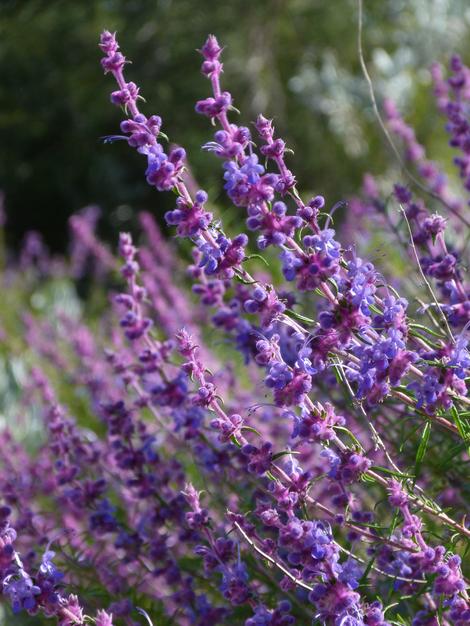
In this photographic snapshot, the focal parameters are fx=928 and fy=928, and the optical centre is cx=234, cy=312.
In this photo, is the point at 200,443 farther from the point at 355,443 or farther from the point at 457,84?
the point at 457,84

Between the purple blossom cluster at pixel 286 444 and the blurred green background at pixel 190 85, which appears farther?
the blurred green background at pixel 190 85

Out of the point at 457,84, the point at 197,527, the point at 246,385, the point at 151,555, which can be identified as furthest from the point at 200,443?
the point at 246,385

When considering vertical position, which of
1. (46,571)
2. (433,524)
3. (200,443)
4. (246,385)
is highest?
(46,571)

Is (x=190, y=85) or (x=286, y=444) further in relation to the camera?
(x=190, y=85)

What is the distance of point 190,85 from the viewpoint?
27.2 ft

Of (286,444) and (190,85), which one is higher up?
(190,85)

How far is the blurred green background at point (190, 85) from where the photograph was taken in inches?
314

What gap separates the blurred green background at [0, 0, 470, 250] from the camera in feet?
26.2

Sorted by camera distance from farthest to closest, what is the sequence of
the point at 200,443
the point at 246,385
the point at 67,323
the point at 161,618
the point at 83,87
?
the point at 83,87 → the point at 67,323 → the point at 246,385 → the point at 200,443 → the point at 161,618

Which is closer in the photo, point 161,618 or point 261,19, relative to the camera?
point 161,618

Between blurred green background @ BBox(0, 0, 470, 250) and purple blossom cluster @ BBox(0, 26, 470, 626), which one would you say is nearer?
purple blossom cluster @ BBox(0, 26, 470, 626)

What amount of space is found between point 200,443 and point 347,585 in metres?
0.84

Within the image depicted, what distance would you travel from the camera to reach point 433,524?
2.10 metres

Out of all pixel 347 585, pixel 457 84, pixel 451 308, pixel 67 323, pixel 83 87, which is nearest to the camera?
pixel 347 585
